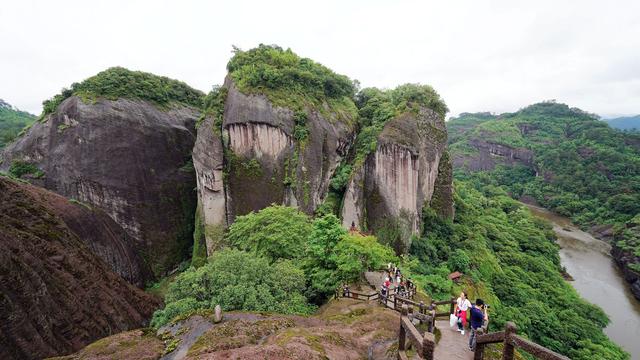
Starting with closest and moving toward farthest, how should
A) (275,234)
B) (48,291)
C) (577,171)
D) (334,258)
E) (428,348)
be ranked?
(428,348) → (48,291) → (334,258) → (275,234) → (577,171)

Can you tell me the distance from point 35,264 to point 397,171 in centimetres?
2370

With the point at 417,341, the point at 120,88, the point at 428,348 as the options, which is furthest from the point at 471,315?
the point at 120,88

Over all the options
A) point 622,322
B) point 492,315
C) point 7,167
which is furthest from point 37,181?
point 622,322

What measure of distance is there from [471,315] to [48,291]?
15.8 m

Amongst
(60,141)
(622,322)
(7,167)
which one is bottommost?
(622,322)

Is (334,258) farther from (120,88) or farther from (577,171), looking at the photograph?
(577,171)

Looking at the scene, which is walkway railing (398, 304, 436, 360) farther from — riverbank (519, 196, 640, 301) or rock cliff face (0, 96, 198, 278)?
riverbank (519, 196, 640, 301)

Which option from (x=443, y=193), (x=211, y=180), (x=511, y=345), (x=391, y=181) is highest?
(x=211, y=180)

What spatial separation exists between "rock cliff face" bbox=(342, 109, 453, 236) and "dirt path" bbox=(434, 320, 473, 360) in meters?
17.4

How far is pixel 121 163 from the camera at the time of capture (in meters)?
28.5

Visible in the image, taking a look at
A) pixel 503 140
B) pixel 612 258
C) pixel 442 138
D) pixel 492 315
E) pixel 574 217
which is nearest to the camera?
pixel 492 315

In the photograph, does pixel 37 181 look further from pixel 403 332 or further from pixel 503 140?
pixel 503 140

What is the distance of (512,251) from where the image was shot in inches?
1469

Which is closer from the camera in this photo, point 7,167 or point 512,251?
point 7,167
